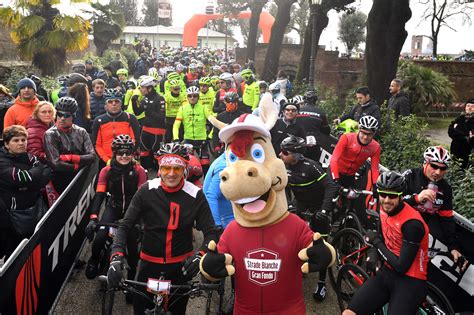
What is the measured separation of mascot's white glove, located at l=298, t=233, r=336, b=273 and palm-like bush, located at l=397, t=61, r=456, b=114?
17.2m

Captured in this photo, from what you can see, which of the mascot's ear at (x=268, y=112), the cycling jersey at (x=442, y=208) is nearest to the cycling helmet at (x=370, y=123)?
the cycling jersey at (x=442, y=208)

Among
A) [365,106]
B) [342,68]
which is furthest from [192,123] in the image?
[342,68]

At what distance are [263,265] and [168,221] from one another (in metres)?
1.17

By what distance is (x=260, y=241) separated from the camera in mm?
3299

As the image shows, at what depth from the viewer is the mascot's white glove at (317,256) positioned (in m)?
3.11

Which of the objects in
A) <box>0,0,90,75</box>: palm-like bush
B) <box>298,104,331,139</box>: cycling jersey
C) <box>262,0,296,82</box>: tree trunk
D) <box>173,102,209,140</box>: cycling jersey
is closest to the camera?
<box>298,104,331,139</box>: cycling jersey

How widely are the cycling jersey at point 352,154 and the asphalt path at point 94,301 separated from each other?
1.72 meters

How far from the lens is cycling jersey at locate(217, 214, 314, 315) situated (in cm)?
329

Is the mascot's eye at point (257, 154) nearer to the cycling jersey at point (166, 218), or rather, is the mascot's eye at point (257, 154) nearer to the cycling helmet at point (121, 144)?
the cycling jersey at point (166, 218)

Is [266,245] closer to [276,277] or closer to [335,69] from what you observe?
[276,277]

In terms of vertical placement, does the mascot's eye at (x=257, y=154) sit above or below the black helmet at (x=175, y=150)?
above

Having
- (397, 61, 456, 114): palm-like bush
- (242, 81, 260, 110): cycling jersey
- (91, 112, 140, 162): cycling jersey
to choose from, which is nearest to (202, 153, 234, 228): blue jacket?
(91, 112, 140, 162): cycling jersey

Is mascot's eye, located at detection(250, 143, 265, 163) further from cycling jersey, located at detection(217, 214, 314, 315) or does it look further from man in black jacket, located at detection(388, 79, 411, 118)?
man in black jacket, located at detection(388, 79, 411, 118)

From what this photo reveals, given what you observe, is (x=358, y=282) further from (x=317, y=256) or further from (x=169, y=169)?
(x=169, y=169)
